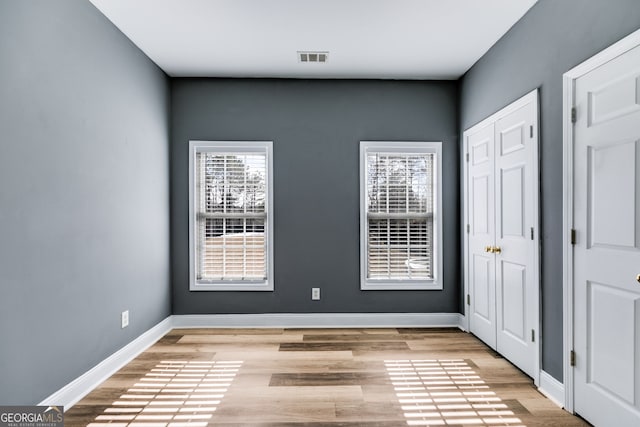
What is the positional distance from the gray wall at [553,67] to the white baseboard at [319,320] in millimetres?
1640

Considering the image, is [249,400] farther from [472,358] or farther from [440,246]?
[440,246]

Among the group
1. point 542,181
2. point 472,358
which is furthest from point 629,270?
point 472,358

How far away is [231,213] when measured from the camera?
4.36 meters

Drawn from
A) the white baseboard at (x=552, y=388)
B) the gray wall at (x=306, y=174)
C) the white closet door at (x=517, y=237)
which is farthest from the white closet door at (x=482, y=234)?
the white baseboard at (x=552, y=388)

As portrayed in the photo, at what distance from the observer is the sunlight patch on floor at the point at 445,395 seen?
7.77 ft

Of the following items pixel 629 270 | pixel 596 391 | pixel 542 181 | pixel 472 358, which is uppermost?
pixel 542 181

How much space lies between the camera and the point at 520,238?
3.05 metres

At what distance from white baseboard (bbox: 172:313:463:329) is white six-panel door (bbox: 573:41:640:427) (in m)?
1.98

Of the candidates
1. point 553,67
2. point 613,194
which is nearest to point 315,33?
point 553,67

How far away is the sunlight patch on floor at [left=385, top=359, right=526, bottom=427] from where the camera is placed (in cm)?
237

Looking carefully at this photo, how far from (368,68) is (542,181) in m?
2.09

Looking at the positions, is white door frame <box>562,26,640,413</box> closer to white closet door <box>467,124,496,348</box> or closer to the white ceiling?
the white ceiling

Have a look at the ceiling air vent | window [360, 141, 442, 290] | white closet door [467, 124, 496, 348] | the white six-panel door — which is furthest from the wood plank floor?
the ceiling air vent

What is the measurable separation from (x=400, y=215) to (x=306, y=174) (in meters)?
1.13
